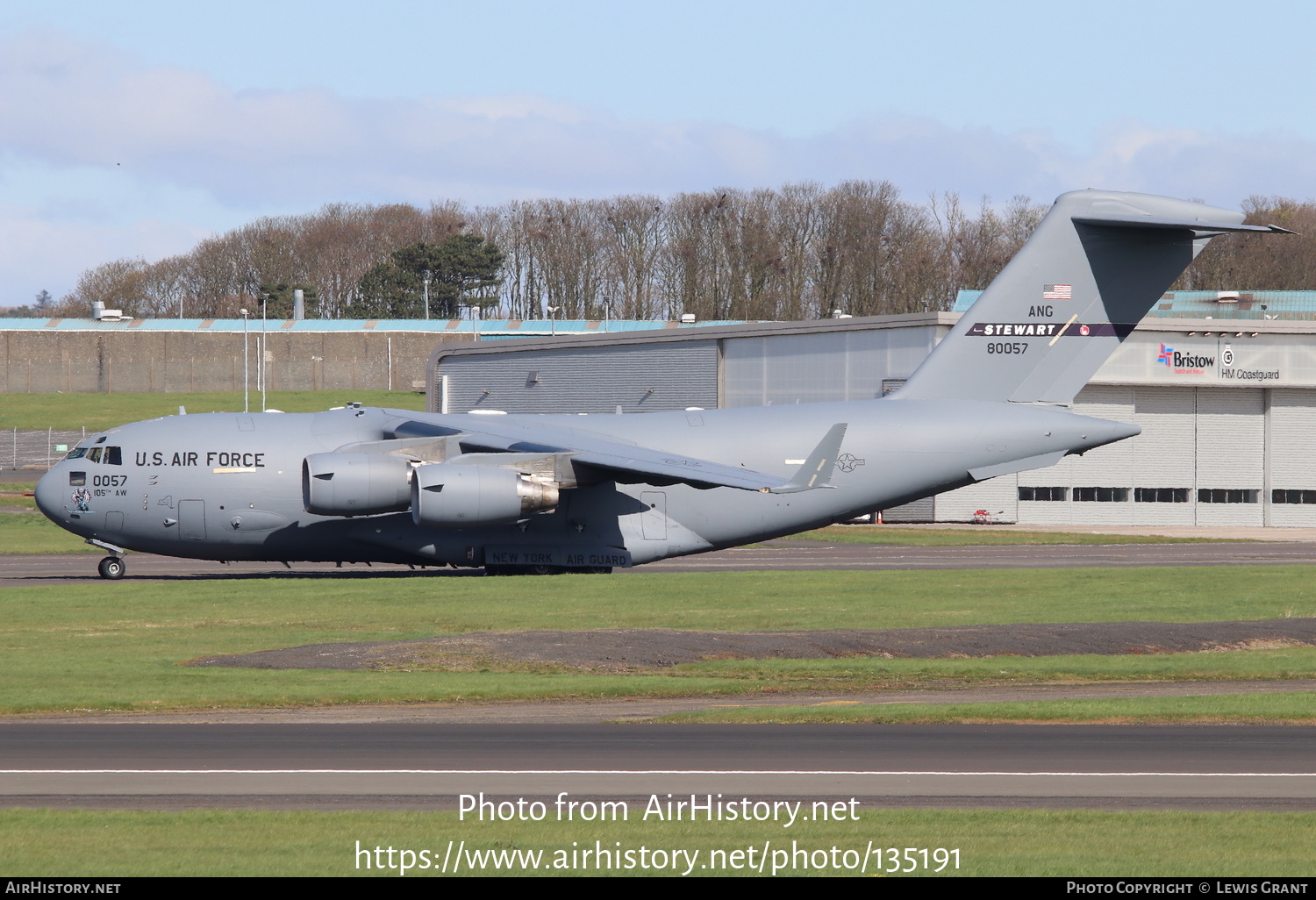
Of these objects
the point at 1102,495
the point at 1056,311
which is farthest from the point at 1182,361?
the point at 1056,311

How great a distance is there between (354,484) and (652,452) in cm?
576

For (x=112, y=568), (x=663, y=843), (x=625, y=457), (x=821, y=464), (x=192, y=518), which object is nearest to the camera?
(x=663, y=843)

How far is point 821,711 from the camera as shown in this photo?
15.7 metres

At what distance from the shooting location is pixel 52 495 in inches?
1148

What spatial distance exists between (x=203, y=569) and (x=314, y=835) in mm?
25693

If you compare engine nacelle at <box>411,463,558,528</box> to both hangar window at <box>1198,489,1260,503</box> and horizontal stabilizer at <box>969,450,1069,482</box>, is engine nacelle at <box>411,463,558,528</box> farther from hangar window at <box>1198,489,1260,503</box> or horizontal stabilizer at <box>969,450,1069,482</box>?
hangar window at <box>1198,489,1260,503</box>

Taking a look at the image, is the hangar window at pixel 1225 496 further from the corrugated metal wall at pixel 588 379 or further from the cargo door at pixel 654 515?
the cargo door at pixel 654 515

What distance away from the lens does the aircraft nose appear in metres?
29.1

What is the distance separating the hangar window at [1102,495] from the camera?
54312 mm

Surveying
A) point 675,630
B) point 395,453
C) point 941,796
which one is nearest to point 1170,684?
point 675,630

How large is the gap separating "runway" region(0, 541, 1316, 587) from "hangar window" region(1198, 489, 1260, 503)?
11.5 metres

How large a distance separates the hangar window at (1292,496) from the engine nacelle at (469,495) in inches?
1507

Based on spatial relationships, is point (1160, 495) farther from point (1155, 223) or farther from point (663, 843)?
point (663, 843)

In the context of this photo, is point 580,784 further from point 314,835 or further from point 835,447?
point 835,447
